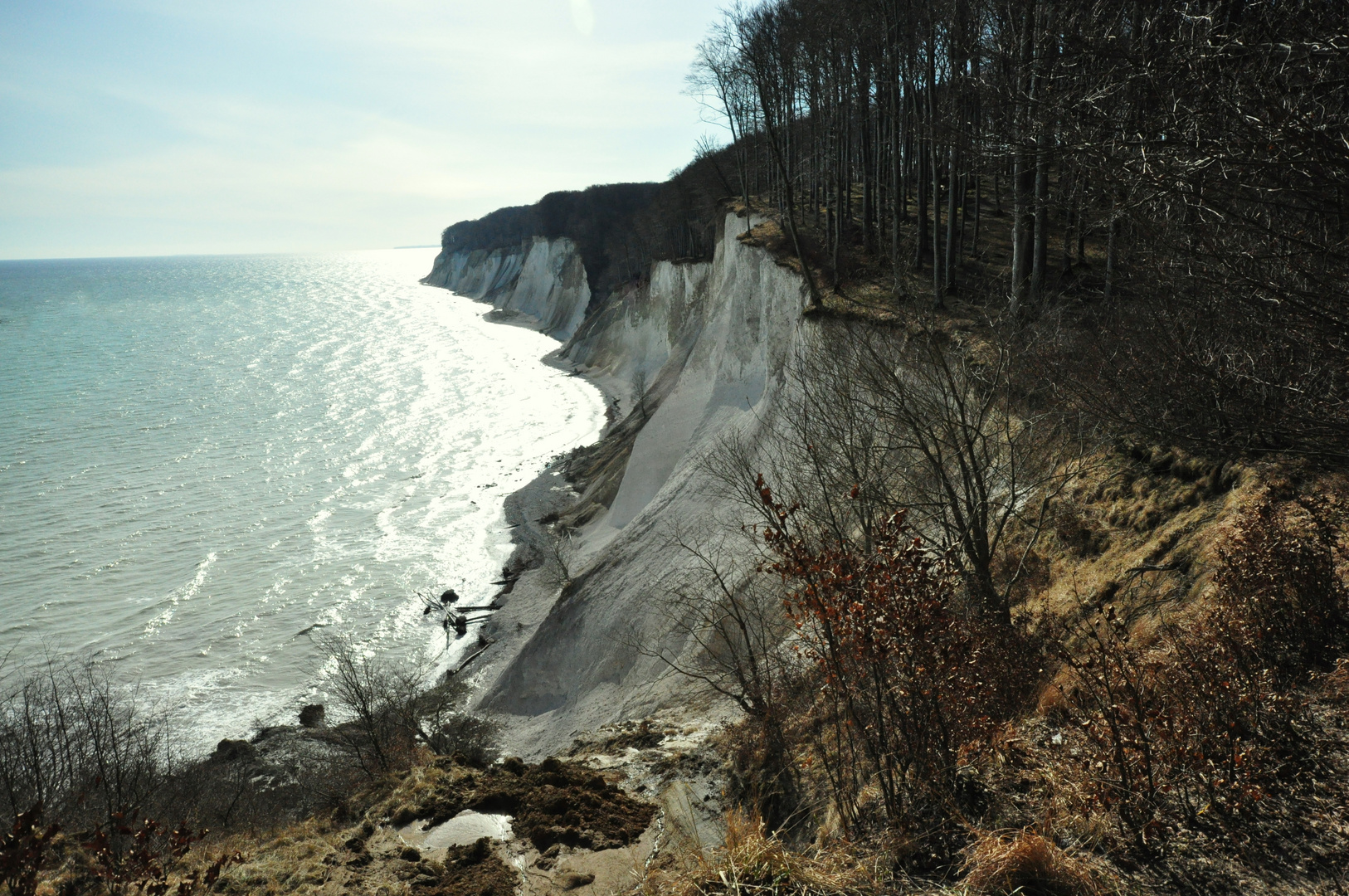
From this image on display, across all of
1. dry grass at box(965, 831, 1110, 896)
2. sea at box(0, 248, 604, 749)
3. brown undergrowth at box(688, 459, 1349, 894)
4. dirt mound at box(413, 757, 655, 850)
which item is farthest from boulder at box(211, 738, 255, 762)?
dry grass at box(965, 831, 1110, 896)

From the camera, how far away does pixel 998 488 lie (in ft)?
42.6

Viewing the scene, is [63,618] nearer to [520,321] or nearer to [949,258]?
[949,258]

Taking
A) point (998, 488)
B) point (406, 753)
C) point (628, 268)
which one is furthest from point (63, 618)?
point (628, 268)

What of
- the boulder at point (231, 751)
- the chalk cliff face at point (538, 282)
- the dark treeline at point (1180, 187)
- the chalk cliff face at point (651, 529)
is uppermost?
the chalk cliff face at point (538, 282)

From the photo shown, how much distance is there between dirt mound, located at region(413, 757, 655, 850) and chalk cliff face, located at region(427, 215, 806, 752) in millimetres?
7221

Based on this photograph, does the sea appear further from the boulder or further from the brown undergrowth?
the brown undergrowth

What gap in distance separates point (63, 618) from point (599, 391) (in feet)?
120

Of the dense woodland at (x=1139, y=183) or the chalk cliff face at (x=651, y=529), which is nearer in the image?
the dense woodland at (x=1139, y=183)

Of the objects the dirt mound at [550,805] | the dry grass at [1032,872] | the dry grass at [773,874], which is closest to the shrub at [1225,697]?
the dry grass at [1032,872]

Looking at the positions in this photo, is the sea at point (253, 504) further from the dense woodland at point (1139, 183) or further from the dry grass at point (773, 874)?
the dry grass at point (773, 874)

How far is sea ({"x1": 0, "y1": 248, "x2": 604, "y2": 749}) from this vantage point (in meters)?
25.7

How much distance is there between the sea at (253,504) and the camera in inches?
1013

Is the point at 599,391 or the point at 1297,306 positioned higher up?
the point at 1297,306

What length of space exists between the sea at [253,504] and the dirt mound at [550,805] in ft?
51.4
